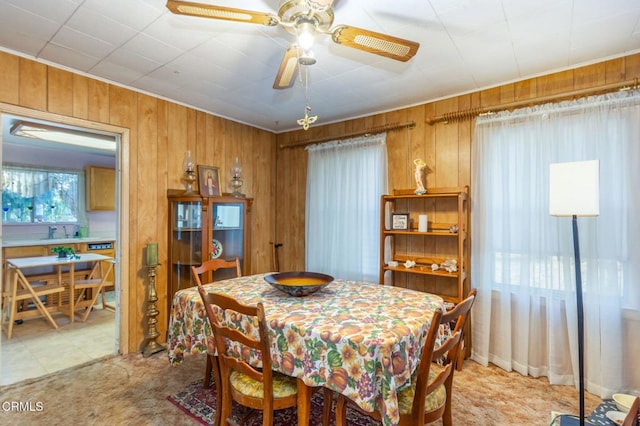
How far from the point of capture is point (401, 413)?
1411 mm

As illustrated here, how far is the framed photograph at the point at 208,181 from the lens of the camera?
339 centimetres

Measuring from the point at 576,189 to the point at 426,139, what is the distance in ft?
5.35

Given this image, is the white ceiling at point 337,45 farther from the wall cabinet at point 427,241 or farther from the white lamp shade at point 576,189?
the wall cabinet at point 427,241

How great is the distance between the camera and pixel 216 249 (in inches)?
130

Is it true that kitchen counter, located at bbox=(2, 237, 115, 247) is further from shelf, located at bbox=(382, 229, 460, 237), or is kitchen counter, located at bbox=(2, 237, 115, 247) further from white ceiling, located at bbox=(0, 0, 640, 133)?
shelf, located at bbox=(382, 229, 460, 237)

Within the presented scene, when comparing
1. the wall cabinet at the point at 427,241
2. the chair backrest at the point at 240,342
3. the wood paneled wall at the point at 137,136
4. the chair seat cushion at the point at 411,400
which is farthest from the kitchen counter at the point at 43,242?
the chair seat cushion at the point at 411,400

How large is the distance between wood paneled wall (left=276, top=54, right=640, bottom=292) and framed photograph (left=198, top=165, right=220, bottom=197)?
99cm

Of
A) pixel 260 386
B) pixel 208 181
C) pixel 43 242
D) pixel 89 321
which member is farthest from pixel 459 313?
pixel 43 242

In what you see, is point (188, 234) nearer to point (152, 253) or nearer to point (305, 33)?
point (152, 253)

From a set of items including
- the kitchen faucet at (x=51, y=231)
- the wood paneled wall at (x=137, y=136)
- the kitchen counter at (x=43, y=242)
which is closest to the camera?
the wood paneled wall at (x=137, y=136)

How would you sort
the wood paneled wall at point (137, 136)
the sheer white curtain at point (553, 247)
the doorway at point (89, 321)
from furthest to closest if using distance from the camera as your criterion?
the doorway at point (89, 321) → the wood paneled wall at point (137, 136) → the sheer white curtain at point (553, 247)

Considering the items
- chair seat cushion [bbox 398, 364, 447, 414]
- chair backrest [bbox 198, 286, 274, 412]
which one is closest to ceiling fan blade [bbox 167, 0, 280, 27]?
chair backrest [bbox 198, 286, 274, 412]

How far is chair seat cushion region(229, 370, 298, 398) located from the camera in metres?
1.56

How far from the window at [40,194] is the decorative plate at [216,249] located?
3461mm
